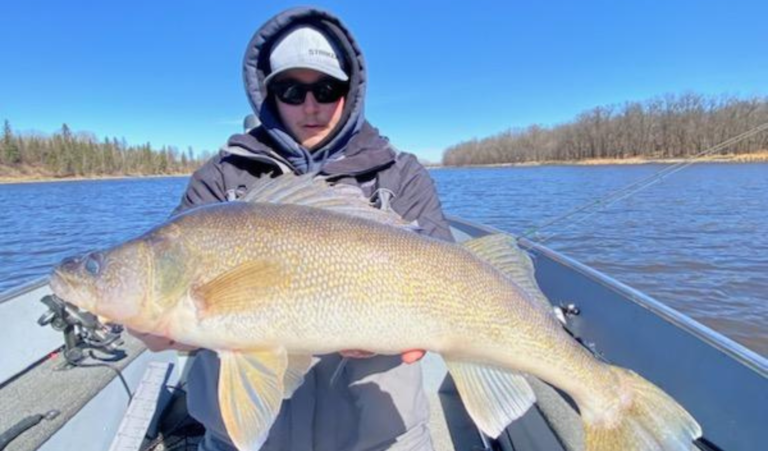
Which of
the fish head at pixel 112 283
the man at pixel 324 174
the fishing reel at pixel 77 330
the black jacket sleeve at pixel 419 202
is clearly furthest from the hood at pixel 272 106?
the fishing reel at pixel 77 330

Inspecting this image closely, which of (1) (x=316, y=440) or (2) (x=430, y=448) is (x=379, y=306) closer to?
(1) (x=316, y=440)

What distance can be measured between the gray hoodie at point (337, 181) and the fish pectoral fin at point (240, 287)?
0.46 meters

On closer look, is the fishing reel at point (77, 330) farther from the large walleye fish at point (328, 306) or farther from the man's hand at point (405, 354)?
the man's hand at point (405, 354)

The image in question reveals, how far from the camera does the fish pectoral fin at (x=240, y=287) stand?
66.4 inches

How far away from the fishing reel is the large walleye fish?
6.62ft

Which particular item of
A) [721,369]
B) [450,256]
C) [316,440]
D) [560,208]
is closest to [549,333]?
[450,256]

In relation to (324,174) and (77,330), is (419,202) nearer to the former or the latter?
(324,174)

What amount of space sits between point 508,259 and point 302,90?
126cm

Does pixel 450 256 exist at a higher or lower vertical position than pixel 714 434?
higher

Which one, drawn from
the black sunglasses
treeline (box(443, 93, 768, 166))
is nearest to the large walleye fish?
the black sunglasses

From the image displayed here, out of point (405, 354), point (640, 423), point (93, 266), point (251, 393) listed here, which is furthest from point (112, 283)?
point (640, 423)

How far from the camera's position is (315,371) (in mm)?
2033

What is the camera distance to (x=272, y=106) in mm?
2453

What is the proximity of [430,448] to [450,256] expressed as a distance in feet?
3.30
